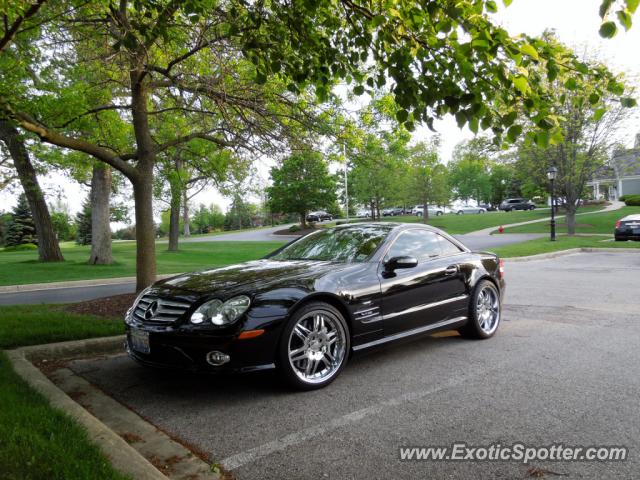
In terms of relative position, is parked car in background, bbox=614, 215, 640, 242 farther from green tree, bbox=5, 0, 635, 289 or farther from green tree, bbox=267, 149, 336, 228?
green tree, bbox=267, 149, 336, 228

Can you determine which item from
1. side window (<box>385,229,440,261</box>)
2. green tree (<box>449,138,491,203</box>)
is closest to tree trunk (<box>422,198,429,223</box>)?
green tree (<box>449,138,491,203</box>)

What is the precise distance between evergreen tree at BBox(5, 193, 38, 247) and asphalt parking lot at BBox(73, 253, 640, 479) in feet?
151

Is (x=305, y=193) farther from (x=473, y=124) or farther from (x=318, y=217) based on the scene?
A: (x=473, y=124)

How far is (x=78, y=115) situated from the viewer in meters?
8.59

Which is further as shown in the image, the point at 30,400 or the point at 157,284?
the point at 157,284

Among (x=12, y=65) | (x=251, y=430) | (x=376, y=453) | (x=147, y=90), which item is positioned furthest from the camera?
(x=12, y=65)

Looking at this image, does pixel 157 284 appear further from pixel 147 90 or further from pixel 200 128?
pixel 200 128

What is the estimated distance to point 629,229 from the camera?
22.0 m

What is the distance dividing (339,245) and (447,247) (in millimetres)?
1464

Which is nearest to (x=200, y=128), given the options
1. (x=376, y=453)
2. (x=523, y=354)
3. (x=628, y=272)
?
(x=523, y=354)

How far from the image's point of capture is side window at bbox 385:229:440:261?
5266mm

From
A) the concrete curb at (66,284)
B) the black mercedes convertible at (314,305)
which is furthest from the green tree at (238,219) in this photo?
the black mercedes convertible at (314,305)

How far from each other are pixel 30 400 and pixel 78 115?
21.1 ft

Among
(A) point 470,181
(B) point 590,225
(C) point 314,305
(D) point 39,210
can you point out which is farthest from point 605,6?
(A) point 470,181
